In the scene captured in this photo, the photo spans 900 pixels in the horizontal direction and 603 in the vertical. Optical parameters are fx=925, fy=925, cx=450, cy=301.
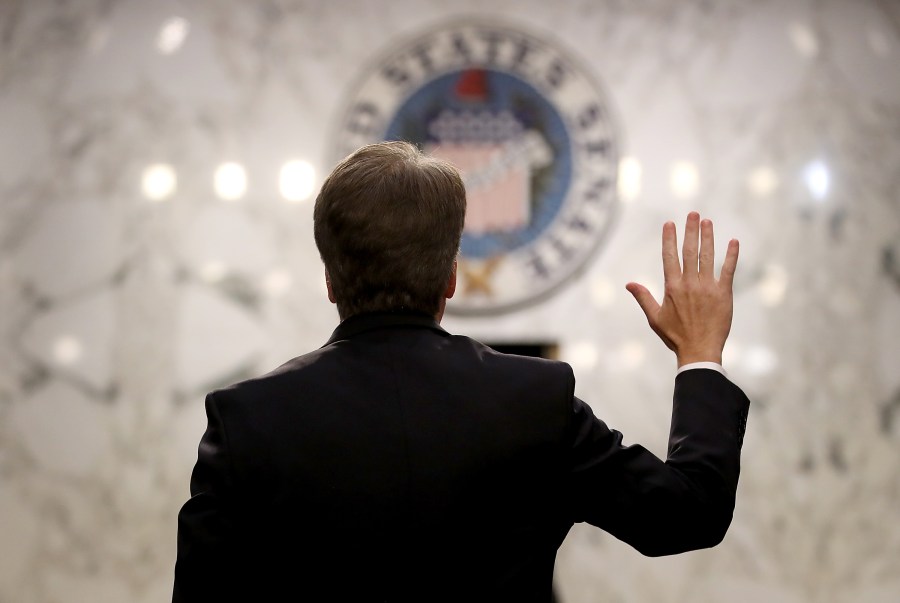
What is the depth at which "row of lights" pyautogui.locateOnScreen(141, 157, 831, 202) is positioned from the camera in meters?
3.06

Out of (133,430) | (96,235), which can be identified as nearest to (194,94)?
(96,235)

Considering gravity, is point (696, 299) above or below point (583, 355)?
below

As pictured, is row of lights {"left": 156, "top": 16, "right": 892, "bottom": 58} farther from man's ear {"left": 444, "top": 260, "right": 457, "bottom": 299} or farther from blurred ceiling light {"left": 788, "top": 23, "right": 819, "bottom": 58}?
man's ear {"left": 444, "top": 260, "right": 457, "bottom": 299}

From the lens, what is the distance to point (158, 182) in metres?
3.06

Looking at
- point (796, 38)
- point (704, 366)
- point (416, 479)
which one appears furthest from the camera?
point (796, 38)

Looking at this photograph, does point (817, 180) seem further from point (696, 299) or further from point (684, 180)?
point (696, 299)

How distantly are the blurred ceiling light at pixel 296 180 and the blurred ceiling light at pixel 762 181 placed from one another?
1.47 metres

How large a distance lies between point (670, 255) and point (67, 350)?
94.4 inches

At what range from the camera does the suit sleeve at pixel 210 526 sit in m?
1.02

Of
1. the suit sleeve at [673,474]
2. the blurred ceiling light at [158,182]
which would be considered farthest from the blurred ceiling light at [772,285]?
the suit sleeve at [673,474]

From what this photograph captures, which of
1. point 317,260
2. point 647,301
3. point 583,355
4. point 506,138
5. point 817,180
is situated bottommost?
point 647,301

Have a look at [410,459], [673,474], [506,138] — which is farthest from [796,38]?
[410,459]

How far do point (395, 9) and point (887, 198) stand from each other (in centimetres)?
177

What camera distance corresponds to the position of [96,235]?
3.04 m
